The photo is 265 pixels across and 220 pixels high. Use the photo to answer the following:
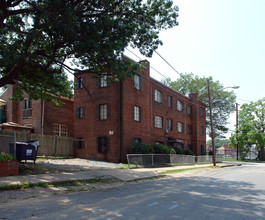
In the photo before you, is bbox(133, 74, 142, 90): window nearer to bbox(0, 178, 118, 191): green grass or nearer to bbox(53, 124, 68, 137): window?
bbox(53, 124, 68, 137): window

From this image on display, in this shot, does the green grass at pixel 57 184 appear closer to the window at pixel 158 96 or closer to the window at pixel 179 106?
the window at pixel 158 96

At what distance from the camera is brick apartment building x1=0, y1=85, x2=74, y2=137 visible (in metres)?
27.1

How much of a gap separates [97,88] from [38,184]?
51.1 feet

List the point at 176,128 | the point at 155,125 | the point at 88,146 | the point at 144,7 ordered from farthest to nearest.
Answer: the point at 176,128 → the point at 155,125 → the point at 88,146 → the point at 144,7

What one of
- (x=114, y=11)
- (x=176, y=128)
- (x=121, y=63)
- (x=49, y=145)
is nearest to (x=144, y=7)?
(x=114, y=11)

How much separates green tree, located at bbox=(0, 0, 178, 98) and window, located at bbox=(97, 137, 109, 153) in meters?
9.48

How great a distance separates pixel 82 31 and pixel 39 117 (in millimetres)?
16589

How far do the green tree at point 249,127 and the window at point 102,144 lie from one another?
33.1 metres

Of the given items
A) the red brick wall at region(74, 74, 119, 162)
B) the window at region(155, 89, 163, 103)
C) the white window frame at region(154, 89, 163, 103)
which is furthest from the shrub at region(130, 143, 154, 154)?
the window at region(155, 89, 163, 103)

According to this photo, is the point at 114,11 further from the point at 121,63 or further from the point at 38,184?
the point at 38,184

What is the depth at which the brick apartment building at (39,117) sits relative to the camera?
1065 inches

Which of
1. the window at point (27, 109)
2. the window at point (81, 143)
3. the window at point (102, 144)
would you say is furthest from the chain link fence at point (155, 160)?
the window at point (27, 109)

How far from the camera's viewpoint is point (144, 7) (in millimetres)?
14336

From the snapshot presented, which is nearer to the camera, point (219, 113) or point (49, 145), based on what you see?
point (49, 145)
